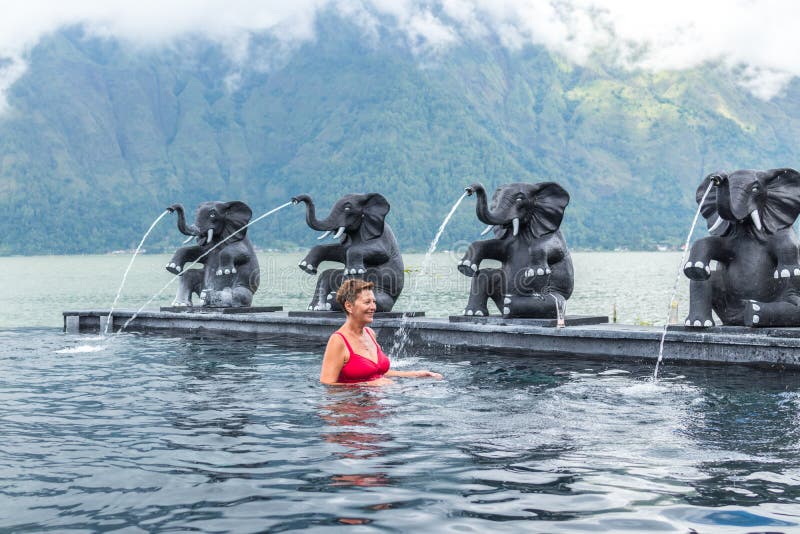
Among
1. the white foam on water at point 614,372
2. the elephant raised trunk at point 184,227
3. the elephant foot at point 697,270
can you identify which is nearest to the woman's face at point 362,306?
the white foam on water at point 614,372

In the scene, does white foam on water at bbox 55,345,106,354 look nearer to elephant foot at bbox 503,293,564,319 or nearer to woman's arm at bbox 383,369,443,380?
elephant foot at bbox 503,293,564,319

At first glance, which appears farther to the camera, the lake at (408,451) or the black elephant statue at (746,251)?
the black elephant statue at (746,251)

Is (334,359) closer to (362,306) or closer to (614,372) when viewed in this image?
(362,306)

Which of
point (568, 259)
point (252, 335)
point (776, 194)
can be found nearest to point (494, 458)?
point (776, 194)

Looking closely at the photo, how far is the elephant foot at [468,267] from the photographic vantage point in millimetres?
15852

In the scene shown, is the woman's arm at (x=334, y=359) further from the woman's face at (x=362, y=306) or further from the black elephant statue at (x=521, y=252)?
the black elephant statue at (x=521, y=252)

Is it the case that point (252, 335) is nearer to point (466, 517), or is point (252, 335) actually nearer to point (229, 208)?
point (229, 208)

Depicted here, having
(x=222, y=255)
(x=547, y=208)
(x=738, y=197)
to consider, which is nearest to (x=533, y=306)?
(x=547, y=208)

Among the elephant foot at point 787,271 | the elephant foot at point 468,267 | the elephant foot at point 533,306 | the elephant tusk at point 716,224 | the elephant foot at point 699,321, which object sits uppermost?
the elephant tusk at point 716,224

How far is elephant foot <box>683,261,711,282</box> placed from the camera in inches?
517

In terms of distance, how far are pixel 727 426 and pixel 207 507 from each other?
185 inches

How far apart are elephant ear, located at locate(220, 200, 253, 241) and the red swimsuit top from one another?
10109 mm

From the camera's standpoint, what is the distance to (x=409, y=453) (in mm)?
7789

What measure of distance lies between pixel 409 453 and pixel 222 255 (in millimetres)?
12944
